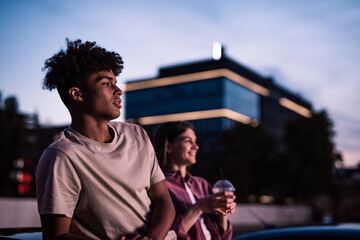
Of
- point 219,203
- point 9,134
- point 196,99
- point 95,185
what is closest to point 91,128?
point 95,185

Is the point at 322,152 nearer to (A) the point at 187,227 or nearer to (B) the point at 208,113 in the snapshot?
(B) the point at 208,113

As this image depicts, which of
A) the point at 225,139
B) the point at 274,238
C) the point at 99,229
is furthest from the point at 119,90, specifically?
the point at 225,139

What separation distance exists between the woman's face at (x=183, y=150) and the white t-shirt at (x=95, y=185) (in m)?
1.38

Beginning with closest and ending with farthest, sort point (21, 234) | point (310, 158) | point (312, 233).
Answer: point (21, 234) → point (312, 233) → point (310, 158)

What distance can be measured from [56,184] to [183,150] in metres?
1.73

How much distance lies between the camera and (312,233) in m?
2.59

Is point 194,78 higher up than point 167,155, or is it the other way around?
point 194,78

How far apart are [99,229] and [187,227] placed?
1141 millimetres

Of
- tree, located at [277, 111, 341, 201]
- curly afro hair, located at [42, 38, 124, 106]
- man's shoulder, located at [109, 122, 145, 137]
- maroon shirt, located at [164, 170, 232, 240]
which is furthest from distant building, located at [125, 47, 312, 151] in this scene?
curly afro hair, located at [42, 38, 124, 106]

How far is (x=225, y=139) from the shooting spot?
3997cm

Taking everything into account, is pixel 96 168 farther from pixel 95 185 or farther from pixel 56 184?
pixel 56 184

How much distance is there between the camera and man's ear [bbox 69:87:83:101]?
6.24 feet

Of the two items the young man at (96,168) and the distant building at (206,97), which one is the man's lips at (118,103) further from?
the distant building at (206,97)

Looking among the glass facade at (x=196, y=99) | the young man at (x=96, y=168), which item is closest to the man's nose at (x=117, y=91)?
the young man at (x=96, y=168)
